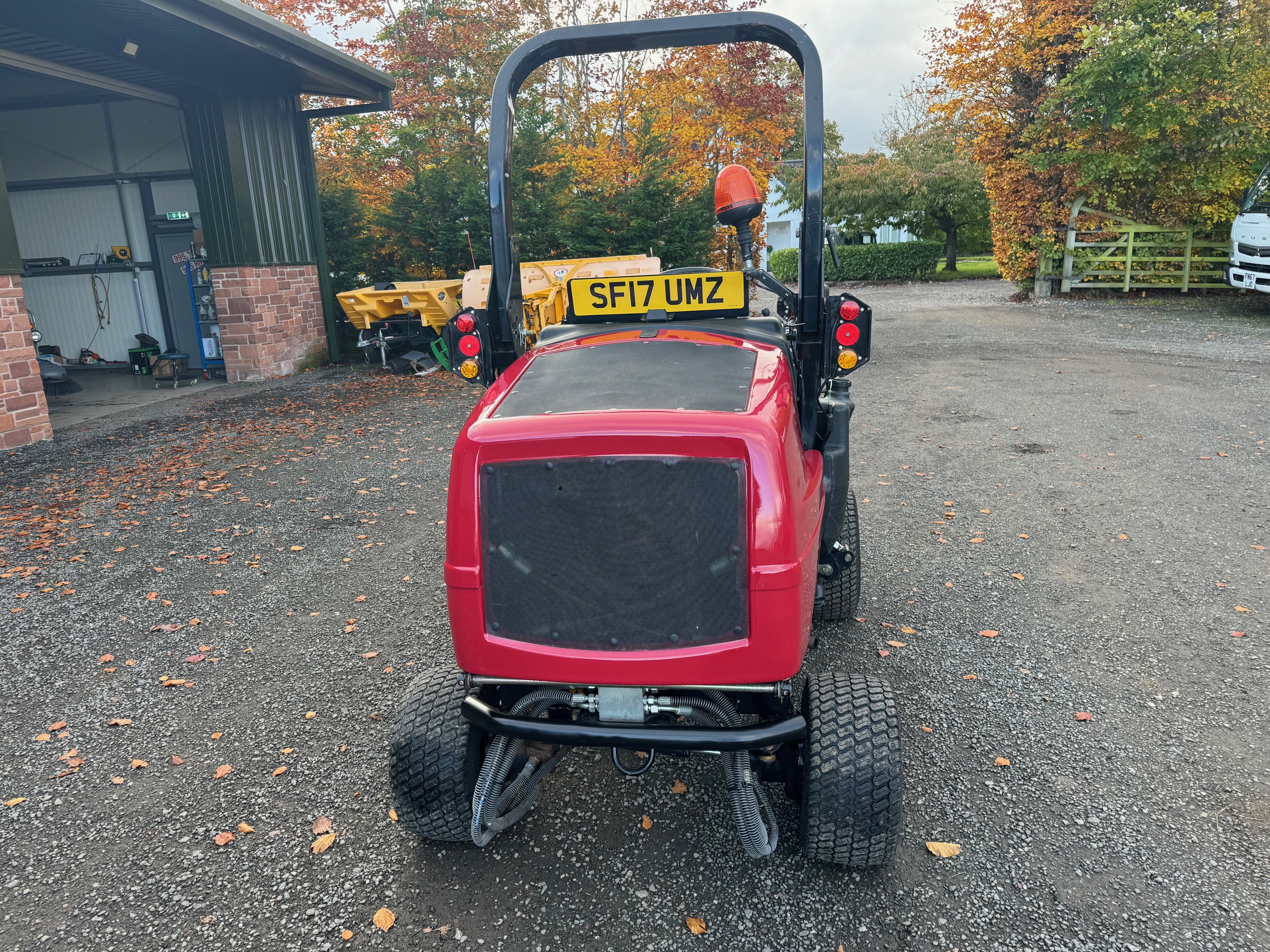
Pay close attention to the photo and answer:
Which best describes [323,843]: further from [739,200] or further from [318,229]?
[318,229]

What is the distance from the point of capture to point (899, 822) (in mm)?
2422

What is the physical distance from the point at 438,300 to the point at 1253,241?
12.8m

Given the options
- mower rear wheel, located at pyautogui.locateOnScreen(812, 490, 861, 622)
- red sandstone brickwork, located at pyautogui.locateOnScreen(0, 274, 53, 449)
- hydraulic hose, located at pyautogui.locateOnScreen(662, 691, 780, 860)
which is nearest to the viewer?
hydraulic hose, located at pyautogui.locateOnScreen(662, 691, 780, 860)

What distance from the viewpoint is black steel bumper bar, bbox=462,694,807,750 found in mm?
2229

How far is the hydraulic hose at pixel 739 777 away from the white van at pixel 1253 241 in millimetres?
15072

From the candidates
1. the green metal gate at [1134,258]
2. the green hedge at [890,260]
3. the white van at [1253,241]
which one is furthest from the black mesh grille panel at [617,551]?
the green hedge at [890,260]

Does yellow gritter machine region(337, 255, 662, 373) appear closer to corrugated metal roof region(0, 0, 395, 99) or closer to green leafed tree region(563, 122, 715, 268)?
green leafed tree region(563, 122, 715, 268)

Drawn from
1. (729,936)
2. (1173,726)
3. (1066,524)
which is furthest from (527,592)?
(1066,524)

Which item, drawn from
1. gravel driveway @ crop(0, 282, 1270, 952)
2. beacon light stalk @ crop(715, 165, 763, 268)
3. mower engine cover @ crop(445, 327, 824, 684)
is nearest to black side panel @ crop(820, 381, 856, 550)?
beacon light stalk @ crop(715, 165, 763, 268)

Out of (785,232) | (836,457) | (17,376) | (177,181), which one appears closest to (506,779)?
(836,457)

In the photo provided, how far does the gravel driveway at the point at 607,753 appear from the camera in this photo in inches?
96.9

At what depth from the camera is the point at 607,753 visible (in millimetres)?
3240

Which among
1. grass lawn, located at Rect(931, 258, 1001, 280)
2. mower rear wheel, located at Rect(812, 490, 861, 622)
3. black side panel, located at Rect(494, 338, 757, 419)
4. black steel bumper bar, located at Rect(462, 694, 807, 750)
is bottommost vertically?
mower rear wheel, located at Rect(812, 490, 861, 622)

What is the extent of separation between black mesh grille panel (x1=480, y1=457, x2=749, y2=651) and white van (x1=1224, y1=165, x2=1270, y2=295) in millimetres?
15100
